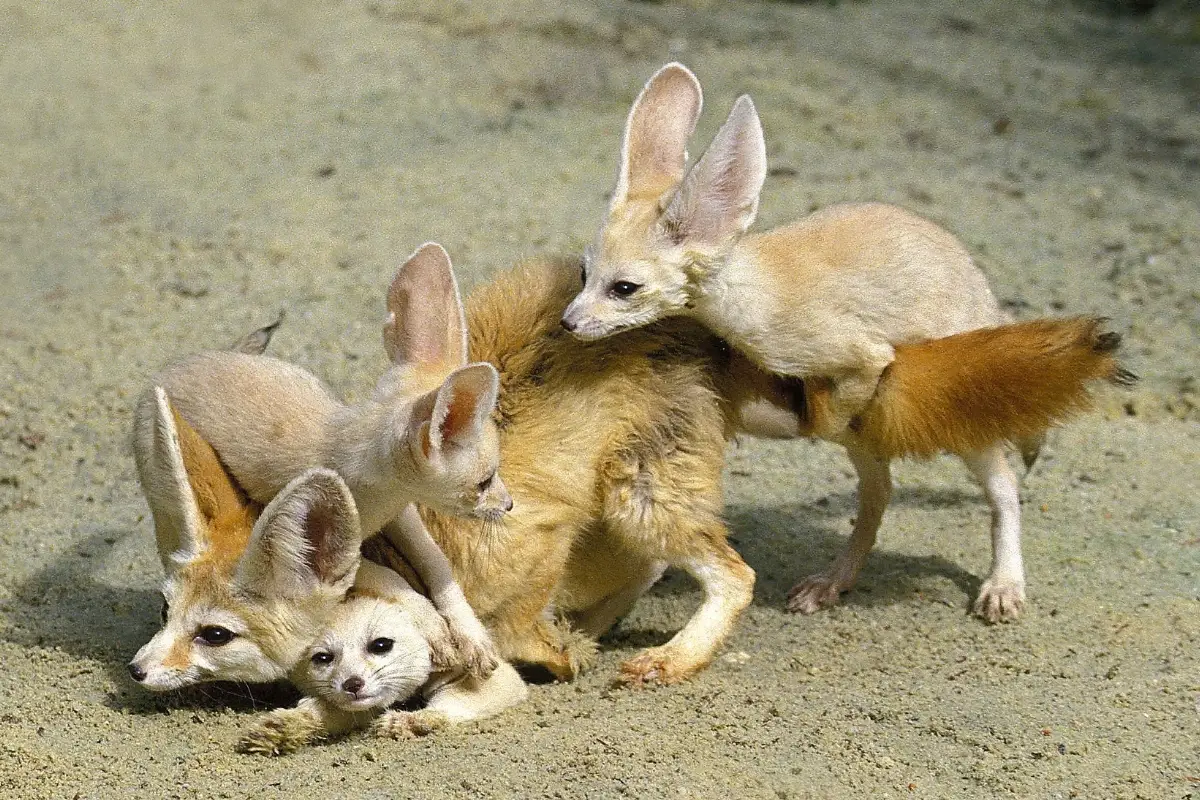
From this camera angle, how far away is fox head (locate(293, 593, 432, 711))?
4004 millimetres

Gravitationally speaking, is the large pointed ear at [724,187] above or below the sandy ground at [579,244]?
above

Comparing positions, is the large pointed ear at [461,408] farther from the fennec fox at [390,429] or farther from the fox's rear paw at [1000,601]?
the fox's rear paw at [1000,601]

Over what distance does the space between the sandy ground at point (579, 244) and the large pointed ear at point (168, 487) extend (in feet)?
1.74

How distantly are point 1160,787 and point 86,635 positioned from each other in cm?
331

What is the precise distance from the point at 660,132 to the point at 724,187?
412 millimetres

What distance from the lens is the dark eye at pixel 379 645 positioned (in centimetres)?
404

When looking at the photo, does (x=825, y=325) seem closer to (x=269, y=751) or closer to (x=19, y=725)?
(x=269, y=751)

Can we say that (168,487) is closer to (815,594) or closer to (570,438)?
(570,438)

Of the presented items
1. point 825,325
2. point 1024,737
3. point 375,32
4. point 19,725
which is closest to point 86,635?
point 19,725

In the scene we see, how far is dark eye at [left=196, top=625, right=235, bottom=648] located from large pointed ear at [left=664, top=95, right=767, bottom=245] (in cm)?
178

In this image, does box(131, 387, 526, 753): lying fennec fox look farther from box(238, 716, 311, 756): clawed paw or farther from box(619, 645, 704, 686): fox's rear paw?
box(619, 645, 704, 686): fox's rear paw

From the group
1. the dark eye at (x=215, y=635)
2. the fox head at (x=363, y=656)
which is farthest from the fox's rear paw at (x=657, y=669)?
the dark eye at (x=215, y=635)

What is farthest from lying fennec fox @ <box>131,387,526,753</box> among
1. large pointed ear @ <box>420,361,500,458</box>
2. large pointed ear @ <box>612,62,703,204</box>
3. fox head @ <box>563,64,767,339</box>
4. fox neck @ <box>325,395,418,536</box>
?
large pointed ear @ <box>612,62,703,204</box>

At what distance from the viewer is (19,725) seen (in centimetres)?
400
